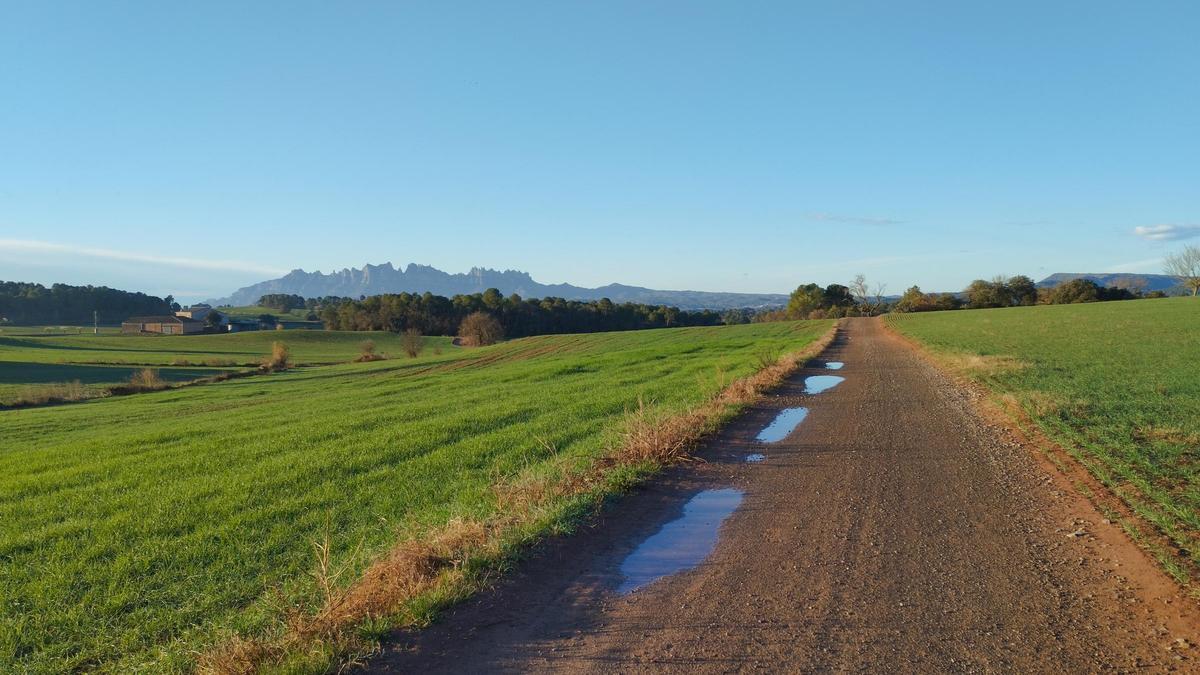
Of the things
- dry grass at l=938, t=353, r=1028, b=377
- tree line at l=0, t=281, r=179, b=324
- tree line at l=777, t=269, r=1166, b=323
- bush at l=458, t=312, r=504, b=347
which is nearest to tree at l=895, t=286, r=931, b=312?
tree line at l=777, t=269, r=1166, b=323

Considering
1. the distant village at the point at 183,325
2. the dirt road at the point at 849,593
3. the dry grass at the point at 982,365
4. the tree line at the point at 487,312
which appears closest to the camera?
the dirt road at the point at 849,593

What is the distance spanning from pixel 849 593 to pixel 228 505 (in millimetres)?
6965

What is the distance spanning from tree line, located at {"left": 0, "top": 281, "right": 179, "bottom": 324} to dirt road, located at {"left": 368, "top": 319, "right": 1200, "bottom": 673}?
5492 inches

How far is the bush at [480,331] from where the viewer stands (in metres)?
87.4

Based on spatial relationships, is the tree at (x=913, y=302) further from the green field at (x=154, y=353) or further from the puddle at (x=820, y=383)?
the puddle at (x=820, y=383)

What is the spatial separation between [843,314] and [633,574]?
106 m

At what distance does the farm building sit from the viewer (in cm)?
10612

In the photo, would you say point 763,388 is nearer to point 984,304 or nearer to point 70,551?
point 70,551

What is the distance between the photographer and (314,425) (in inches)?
576

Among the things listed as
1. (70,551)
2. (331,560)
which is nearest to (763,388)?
(331,560)

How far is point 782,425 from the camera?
13.0 meters

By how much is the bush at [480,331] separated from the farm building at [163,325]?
157 ft

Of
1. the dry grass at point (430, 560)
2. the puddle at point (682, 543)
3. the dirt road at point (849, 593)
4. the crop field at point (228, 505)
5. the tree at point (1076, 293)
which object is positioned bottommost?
the crop field at point (228, 505)

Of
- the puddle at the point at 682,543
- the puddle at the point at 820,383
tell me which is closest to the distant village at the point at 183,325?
the puddle at the point at 820,383
